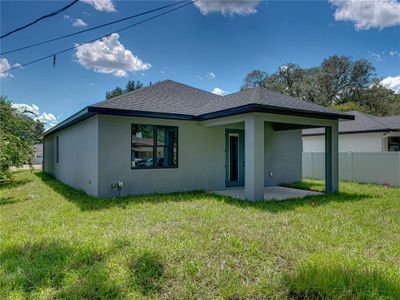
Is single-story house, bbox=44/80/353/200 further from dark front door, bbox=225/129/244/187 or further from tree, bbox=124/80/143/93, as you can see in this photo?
tree, bbox=124/80/143/93

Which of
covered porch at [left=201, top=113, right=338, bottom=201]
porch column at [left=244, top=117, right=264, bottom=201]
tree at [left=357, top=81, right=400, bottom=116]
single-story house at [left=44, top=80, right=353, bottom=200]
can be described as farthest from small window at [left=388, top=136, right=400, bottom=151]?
tree at [left=357, top=81, right=400, bottom=116]

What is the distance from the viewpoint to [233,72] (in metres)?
18.0

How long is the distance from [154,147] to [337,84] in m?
31.6

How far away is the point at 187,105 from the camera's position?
10047 mm

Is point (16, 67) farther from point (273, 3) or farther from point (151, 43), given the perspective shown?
point (273, 3)

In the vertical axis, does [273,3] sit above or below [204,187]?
above

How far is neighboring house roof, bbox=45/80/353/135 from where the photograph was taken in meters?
7.64

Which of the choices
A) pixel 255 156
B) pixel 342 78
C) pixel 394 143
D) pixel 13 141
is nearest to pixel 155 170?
pixel 255 156

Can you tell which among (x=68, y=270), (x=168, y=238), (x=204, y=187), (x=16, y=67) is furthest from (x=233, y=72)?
(x=68, y=270)

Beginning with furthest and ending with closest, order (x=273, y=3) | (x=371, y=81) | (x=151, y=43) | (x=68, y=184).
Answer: (x=371, y=81) → (x=151, y=43) → (x=68, y=184) → (x=273, y=3)

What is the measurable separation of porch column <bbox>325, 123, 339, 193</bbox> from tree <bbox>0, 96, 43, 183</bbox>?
11.2 m

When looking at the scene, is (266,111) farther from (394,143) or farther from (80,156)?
(394,143)

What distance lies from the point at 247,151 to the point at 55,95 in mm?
16758

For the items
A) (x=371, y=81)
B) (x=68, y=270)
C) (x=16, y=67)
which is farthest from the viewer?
(x=371, y=81)
